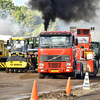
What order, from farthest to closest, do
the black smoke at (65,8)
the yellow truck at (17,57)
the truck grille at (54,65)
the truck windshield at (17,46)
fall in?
the black smoke at (65,8), the truck windshield at (17,46), the yellow truck at (17,57), the truck grille at (54,65)

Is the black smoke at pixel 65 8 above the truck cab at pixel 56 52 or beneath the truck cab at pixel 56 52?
above

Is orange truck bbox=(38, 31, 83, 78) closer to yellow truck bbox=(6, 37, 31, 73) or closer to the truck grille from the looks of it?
the truck grille

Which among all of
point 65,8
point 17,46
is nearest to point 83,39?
point 17,46

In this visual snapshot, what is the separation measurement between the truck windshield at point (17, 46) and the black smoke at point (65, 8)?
10.1 metres

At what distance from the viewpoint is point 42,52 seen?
17984mm

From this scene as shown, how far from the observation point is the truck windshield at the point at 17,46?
25.1 m

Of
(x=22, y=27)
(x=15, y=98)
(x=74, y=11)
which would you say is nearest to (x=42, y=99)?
(x=15, y=98)

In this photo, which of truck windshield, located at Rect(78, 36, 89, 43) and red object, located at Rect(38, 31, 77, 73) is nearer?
red object, located at Rect(38, 31, 77, 73)

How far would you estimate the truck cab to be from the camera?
707 inches

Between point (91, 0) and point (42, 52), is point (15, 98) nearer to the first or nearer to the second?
point (42, 52)

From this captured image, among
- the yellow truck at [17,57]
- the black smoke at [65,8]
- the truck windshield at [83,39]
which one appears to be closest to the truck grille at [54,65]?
the yellow truck at [17,57]

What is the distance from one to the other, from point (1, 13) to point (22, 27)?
1379 cm

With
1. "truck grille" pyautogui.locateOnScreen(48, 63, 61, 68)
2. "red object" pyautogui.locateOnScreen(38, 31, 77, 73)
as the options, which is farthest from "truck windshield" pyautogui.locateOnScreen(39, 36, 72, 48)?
"truck grille" pyautogui.locateOnScreen(48, 63, 61, 68)

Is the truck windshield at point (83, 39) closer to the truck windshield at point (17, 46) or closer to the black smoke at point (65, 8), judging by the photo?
the truck windshield at point (17, 46)
